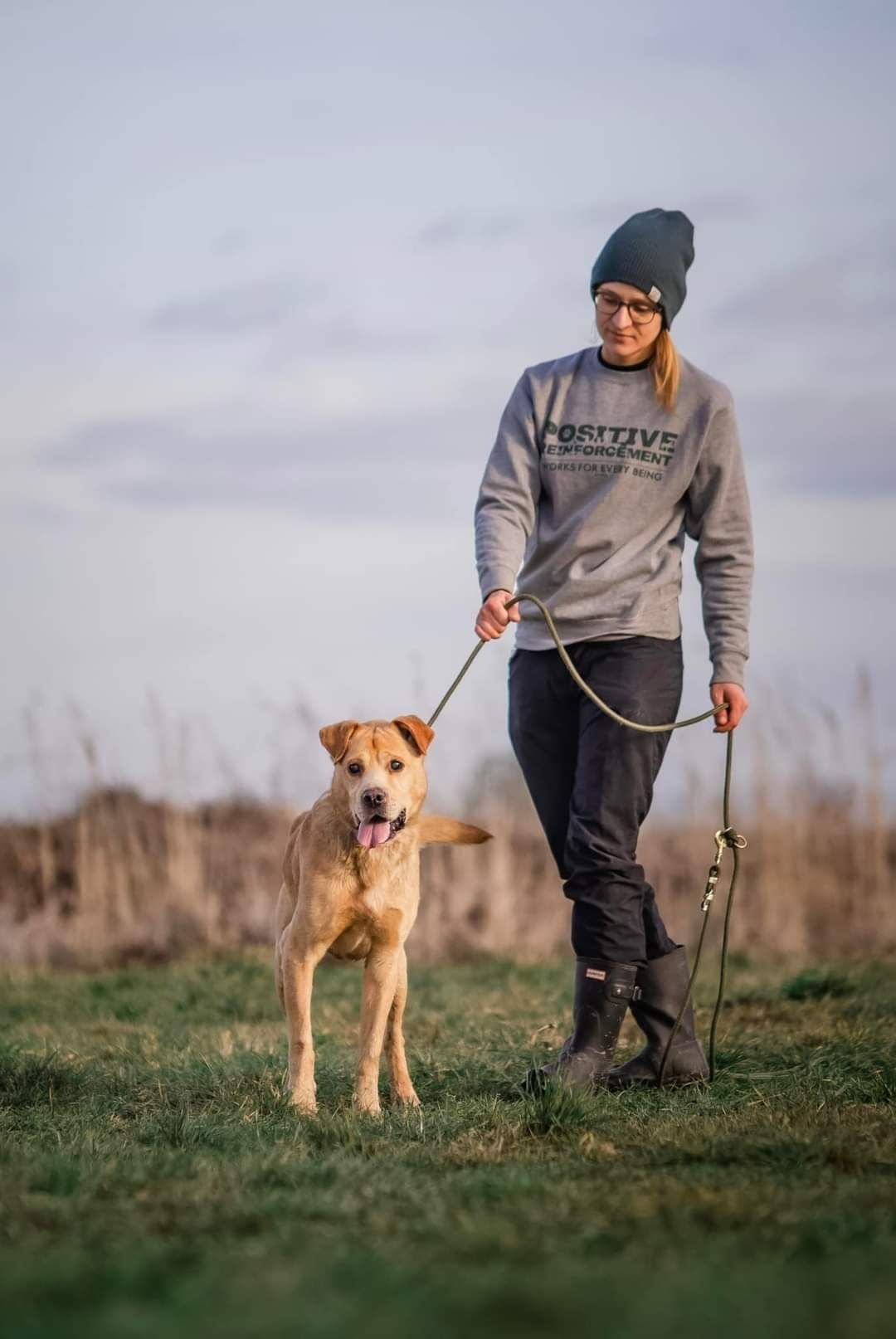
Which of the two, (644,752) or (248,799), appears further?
(248,799)

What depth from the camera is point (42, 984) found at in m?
8.52

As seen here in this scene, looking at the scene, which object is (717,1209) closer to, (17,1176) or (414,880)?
(17,1176)

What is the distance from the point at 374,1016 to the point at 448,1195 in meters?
1.61

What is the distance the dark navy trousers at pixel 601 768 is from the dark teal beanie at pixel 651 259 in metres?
1.06

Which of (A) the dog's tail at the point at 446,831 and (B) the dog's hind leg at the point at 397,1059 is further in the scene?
(A) the dog's tail at the point at 446,831

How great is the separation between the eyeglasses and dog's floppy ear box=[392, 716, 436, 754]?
1.40 m

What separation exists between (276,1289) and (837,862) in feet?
28.2

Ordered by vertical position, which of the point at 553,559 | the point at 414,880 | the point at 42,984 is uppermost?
the point at 553,559

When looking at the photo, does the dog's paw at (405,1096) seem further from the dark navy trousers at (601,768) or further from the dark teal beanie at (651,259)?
the dark teal beanie at (651,259)

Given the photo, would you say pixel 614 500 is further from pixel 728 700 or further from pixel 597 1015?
pixel 597 1015

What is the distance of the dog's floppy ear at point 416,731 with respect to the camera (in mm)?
4777

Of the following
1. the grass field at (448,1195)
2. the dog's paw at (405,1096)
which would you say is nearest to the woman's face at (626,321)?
the grass field at (448,1195)

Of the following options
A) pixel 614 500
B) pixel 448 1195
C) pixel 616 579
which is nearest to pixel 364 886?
pixel 616 579

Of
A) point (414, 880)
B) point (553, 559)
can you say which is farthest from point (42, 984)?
point (553, 559)
